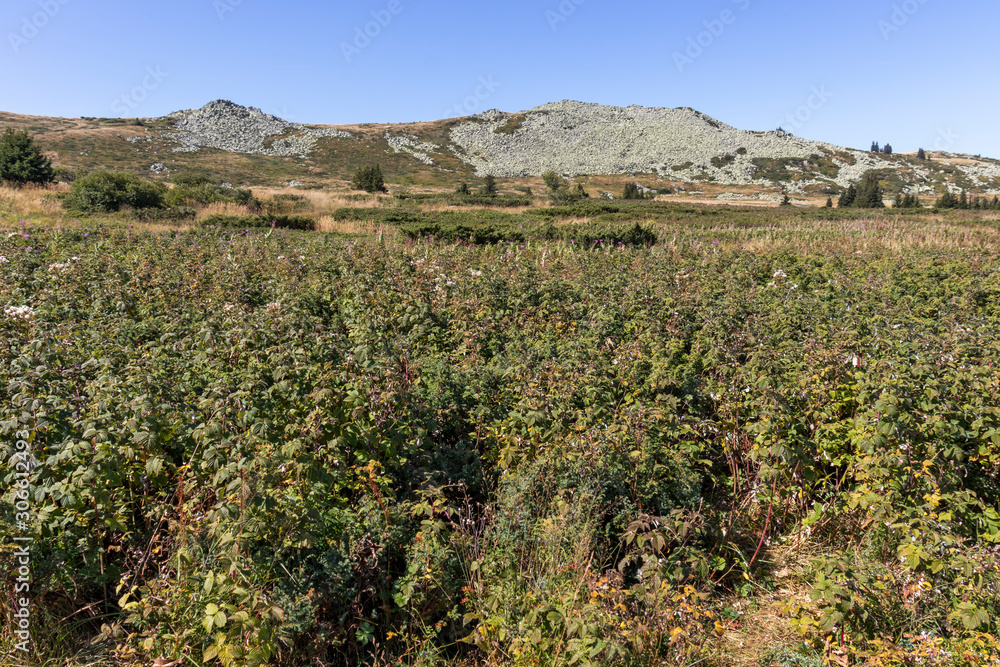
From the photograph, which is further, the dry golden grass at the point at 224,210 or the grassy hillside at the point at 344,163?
the grassy hillside at the point at 344,163

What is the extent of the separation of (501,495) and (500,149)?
96270 millimetres

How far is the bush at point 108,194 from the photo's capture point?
67.8 ft

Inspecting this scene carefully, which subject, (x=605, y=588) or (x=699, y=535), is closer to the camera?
(x=605, y=588)

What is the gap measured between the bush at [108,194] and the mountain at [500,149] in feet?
132

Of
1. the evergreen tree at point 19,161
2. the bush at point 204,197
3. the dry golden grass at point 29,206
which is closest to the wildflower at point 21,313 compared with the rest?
the dry golden grass at point 29,206

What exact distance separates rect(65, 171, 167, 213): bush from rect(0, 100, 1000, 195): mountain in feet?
132

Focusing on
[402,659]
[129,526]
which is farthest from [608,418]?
[129,526]

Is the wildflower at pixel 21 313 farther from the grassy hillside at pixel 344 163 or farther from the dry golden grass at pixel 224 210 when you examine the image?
the grassy hillside at pixel 344 163

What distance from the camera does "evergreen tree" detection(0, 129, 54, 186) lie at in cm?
2822

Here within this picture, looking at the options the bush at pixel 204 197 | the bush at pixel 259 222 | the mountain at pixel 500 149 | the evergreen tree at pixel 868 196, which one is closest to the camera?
the bush at pixel 259 222

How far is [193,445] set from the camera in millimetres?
3500

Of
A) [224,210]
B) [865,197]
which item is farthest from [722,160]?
[224,210]

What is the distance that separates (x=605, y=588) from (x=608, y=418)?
1511mm

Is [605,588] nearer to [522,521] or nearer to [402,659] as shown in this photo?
[522,521]
